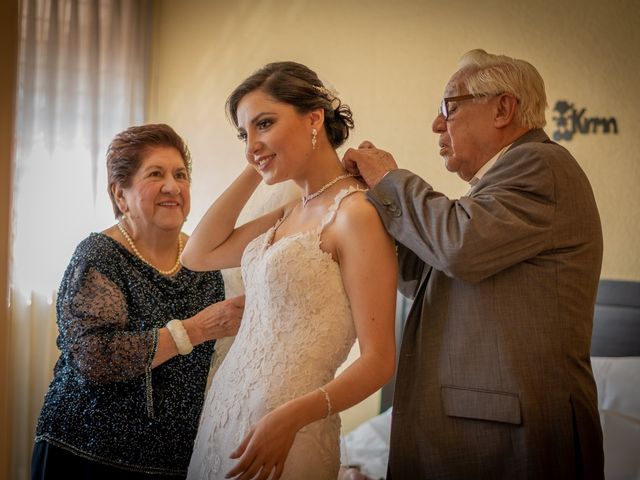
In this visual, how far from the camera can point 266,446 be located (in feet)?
4.38

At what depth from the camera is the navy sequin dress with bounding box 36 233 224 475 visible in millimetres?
1919

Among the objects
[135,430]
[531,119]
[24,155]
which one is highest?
[24,155]

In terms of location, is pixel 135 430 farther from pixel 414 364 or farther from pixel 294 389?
pixel 414 364

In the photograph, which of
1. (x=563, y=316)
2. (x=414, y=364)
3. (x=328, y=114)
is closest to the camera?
(x=563, y=316)

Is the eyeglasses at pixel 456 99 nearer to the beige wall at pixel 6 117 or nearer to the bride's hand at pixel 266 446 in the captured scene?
the bride's hand at pixel 266 446

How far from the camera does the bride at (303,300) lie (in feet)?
4.83

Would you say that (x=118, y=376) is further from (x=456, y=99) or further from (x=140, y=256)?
(x=456, y=99)

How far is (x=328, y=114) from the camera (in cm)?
174

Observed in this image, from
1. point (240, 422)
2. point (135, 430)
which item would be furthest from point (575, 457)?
point (135, 430)

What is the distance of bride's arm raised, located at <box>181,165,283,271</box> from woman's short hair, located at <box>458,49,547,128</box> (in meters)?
0.65

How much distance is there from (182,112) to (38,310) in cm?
141

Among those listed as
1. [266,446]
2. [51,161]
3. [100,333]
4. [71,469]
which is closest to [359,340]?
[266,446]

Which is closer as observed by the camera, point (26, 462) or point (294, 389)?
point (294, 389)

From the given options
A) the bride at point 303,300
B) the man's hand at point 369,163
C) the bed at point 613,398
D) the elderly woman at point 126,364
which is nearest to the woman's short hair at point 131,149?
the elderly woman at point 126,364
